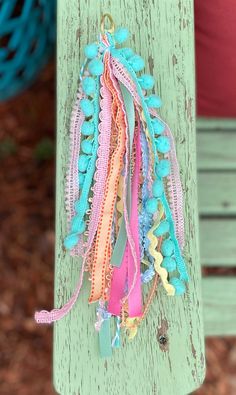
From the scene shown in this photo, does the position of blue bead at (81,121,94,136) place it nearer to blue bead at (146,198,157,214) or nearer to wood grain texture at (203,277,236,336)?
blue bead at (146,198,157,214)

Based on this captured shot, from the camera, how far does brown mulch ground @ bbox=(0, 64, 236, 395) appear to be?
4.46 ft

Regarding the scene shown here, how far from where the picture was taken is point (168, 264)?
31.8 inches

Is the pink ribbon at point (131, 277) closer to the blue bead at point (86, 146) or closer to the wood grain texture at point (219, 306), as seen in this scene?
the blue bead at point (86, 146)

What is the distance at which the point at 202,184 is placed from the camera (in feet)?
3.61

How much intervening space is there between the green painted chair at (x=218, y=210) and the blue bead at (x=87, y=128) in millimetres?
349

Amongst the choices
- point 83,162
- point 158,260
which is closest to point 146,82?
point 83,162

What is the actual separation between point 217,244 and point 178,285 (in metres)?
0.30

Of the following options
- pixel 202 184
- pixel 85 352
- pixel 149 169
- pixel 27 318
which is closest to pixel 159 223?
pixel 149 169

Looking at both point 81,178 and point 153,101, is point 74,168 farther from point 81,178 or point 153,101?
point 153,101

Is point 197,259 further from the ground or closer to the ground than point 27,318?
further from the ground

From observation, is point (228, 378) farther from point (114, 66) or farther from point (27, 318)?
point (114, 66)

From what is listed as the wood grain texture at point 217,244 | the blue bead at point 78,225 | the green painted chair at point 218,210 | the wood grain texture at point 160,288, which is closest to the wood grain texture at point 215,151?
the green painted chair at point 218,210

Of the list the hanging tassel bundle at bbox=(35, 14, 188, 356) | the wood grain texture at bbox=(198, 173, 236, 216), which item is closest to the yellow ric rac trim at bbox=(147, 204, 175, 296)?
the hanging tassel bundle at bbox=(35, 14, 188, 356)

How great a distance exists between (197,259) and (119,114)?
0.22m
